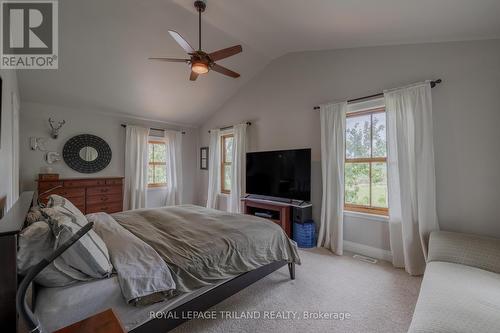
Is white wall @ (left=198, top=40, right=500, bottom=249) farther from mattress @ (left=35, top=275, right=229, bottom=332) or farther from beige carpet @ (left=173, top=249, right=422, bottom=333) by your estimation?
mattress @ (left=35, top=275, right=229, bottom=332)

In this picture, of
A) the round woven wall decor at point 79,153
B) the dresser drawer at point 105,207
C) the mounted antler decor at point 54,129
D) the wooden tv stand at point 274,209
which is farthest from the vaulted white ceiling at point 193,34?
the wooden tv stand at point 274,209

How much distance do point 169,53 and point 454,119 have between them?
13.6ft

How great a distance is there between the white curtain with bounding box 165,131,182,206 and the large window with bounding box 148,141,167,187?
141mm

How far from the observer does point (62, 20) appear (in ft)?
9.32

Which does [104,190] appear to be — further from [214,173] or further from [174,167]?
[214,173]

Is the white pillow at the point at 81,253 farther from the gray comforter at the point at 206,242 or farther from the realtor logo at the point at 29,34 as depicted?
the realtor logo at the point at 29,34

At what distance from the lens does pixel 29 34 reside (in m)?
2.78

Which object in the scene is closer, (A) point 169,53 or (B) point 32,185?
(A) point 169,53

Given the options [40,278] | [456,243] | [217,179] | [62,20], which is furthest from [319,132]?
[62,20]

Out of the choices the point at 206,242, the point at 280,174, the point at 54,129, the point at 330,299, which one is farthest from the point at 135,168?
the point at 330,299

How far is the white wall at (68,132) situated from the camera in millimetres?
3967

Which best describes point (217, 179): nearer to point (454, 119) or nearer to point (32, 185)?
point (32, 185)

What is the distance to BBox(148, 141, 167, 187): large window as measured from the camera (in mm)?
5523

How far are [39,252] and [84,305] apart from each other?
0.39m
